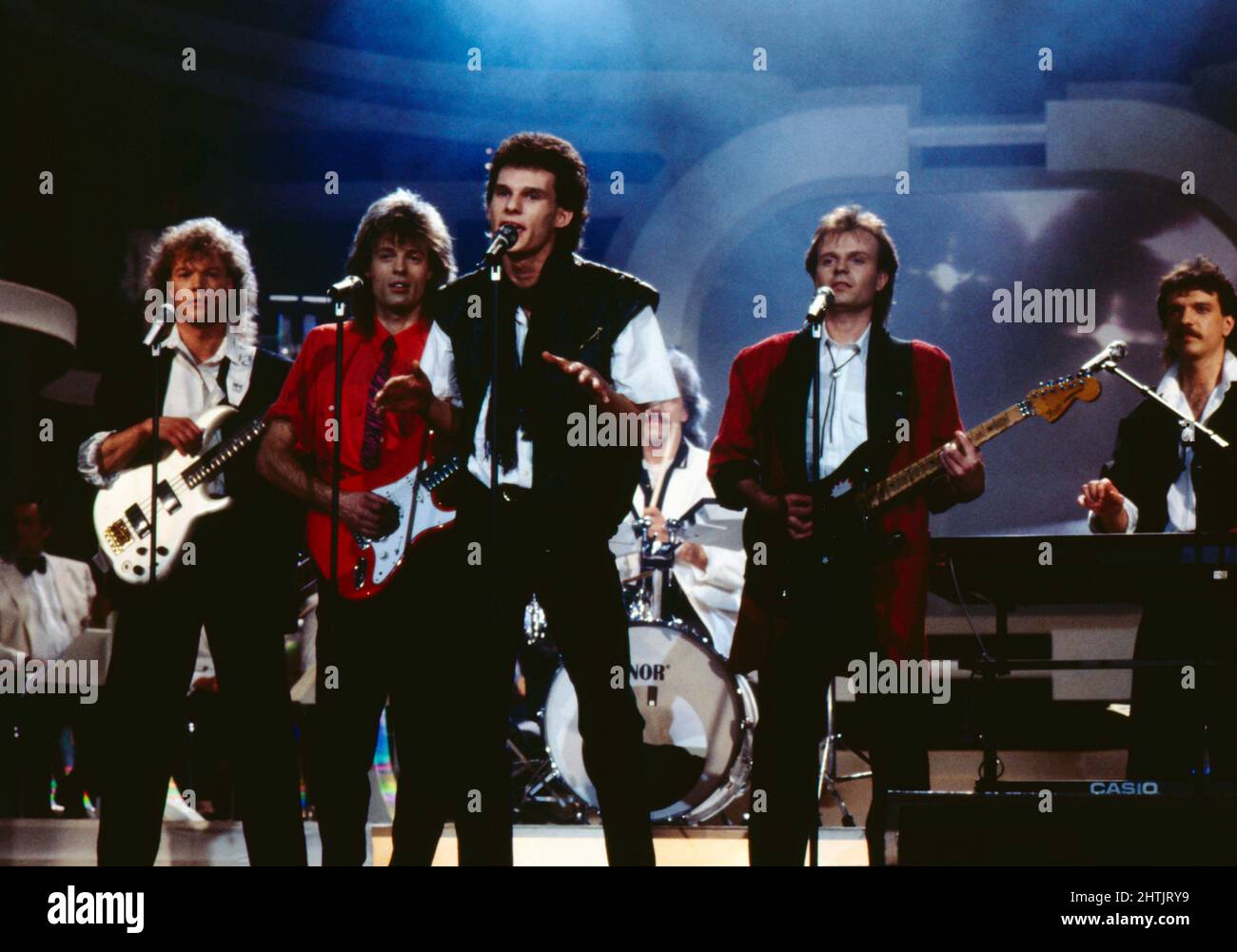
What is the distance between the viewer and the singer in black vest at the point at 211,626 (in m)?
3.88

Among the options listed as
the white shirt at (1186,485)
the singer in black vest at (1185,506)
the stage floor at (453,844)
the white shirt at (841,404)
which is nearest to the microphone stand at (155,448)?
the stage floor at (453,844)

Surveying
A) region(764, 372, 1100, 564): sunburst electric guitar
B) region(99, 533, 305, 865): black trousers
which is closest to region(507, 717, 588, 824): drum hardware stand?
region(99, 533, 305, 865): black trousers

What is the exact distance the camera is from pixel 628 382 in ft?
11.9

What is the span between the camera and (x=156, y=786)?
3.95 metres

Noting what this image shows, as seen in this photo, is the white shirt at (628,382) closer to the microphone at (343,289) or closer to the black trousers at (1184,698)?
the microphone at (343,289)

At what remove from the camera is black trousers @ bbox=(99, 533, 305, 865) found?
3869mm

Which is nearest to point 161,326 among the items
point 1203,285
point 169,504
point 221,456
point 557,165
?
point 221,456

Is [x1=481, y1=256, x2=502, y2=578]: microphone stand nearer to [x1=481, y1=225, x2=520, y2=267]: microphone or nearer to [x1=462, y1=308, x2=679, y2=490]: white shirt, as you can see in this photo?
[x1=481, y1=225, x2=520, y2=267]: microphone

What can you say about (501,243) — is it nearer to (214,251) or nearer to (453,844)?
(214,251)

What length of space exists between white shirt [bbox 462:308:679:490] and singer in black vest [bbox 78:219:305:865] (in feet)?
2.67

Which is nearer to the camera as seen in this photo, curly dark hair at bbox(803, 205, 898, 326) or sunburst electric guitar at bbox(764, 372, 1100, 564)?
sunburst electric guitar at bbox(764, 372, 1100, 564)

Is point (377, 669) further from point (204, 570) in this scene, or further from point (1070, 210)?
point (1070, 210)

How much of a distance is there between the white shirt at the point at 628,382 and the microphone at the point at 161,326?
3.46ft
